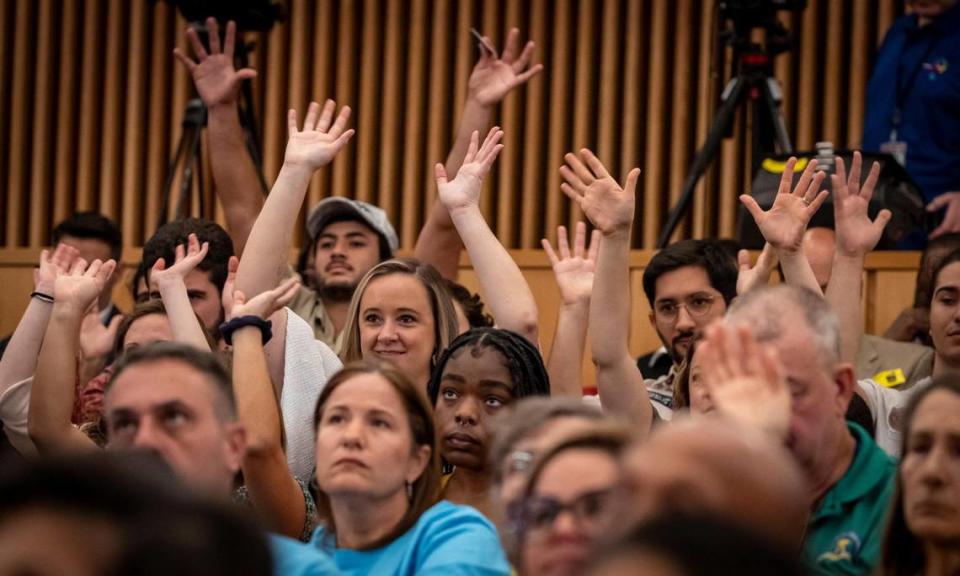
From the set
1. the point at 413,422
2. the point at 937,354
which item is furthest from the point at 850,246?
the point at 413,422

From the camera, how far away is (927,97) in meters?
4.59

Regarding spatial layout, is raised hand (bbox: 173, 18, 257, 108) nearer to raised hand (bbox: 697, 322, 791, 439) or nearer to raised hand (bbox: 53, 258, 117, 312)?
raised hand (bbox: 53, 258, 117, 312)

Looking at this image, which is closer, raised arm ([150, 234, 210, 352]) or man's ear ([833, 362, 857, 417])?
man's ear ([833, 362, 857, 417])

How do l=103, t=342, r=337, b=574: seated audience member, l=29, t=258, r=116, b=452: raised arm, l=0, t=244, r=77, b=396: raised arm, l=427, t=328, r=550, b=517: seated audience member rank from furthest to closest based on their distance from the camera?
1. l=0, t=244, r=77, b=396: raised arm
2. l=29, t=258, r=116, b=452: raised arm
3. l=427, t=328, r=550, b=517: seated audience member
4. l=103, t=342, r=337, b=574: seated audience member

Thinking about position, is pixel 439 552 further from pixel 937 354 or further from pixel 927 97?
pixel 927 97

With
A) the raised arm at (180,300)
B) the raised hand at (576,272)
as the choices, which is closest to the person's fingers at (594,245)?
the raised hand at (576,272)

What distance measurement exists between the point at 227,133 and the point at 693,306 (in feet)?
4.26

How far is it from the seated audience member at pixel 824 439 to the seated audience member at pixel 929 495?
0.43 feet

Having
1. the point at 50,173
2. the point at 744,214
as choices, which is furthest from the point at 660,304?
the point at 50,173

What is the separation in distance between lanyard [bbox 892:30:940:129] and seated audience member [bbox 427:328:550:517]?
2.03 m

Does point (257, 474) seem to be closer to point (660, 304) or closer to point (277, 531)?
point (277, 531)

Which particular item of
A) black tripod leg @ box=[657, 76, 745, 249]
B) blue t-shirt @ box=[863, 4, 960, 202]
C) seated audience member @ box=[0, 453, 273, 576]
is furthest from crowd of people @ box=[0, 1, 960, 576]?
blue t-shirt @ box=[863, 4, 960, 202]

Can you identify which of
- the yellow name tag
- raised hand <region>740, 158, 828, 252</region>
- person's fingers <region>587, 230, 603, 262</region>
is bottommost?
the yellow name tag

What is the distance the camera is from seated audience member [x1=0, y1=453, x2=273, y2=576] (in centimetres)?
144
